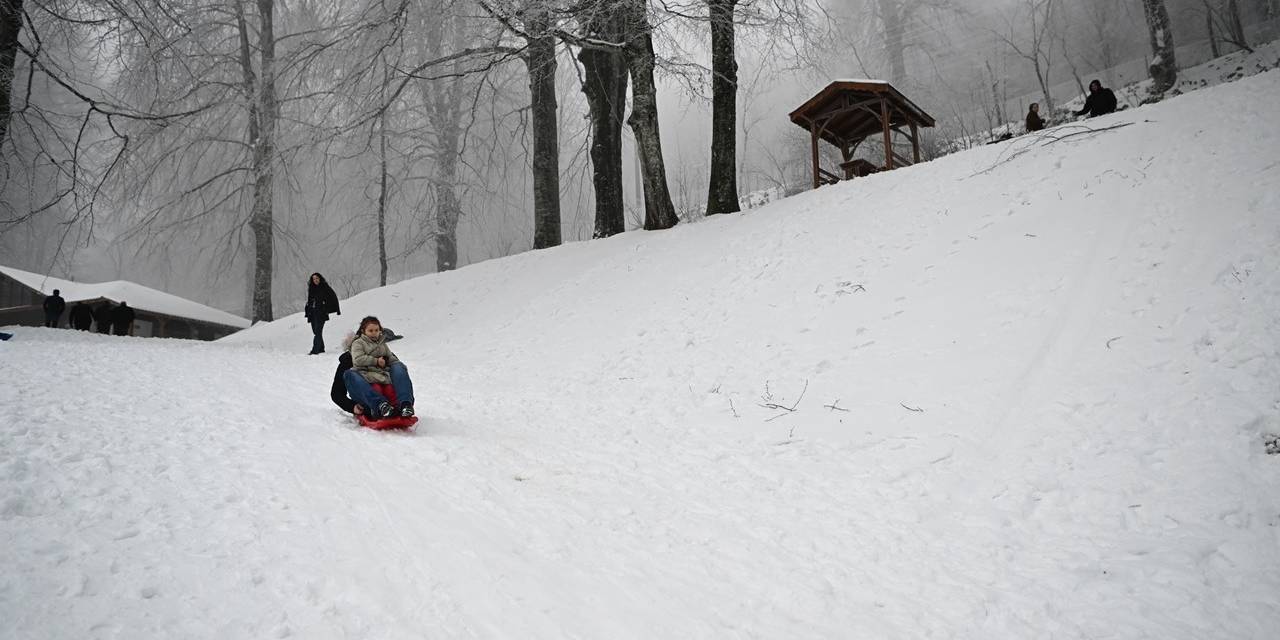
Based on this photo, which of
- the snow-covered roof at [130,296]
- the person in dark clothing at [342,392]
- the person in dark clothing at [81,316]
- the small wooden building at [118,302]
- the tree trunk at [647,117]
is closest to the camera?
the person in dark clothing at [342,392]

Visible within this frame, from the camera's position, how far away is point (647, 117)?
1070 centimetres

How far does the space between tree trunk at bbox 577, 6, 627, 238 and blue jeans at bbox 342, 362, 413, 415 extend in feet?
27.9

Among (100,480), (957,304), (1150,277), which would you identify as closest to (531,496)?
(100,480)

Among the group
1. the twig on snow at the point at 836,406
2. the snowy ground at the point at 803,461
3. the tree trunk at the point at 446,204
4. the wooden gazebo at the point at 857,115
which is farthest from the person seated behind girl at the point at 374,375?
the tree trunk at the point at 446,204

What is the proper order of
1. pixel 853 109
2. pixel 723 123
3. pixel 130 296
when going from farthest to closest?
1. pixel 130 296
2. pixel 853 109
3. pixel 723 123

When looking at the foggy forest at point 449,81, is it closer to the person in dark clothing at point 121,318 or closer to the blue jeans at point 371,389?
the person in dark clothing at point 121,318

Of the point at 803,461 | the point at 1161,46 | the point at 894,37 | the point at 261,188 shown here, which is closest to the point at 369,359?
the point at 803,461

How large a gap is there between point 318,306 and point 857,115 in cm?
1120

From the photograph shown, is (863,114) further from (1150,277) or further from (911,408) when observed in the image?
(911,408)

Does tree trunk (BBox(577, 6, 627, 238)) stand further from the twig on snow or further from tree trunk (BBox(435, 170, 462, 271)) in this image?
the twig on snow

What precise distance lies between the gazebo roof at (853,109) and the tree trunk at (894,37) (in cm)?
1291

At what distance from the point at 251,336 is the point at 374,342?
12.1 meters

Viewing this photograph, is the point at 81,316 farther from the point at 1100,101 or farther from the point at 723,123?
the point at 1100,101

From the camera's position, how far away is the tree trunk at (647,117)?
9953 mm
